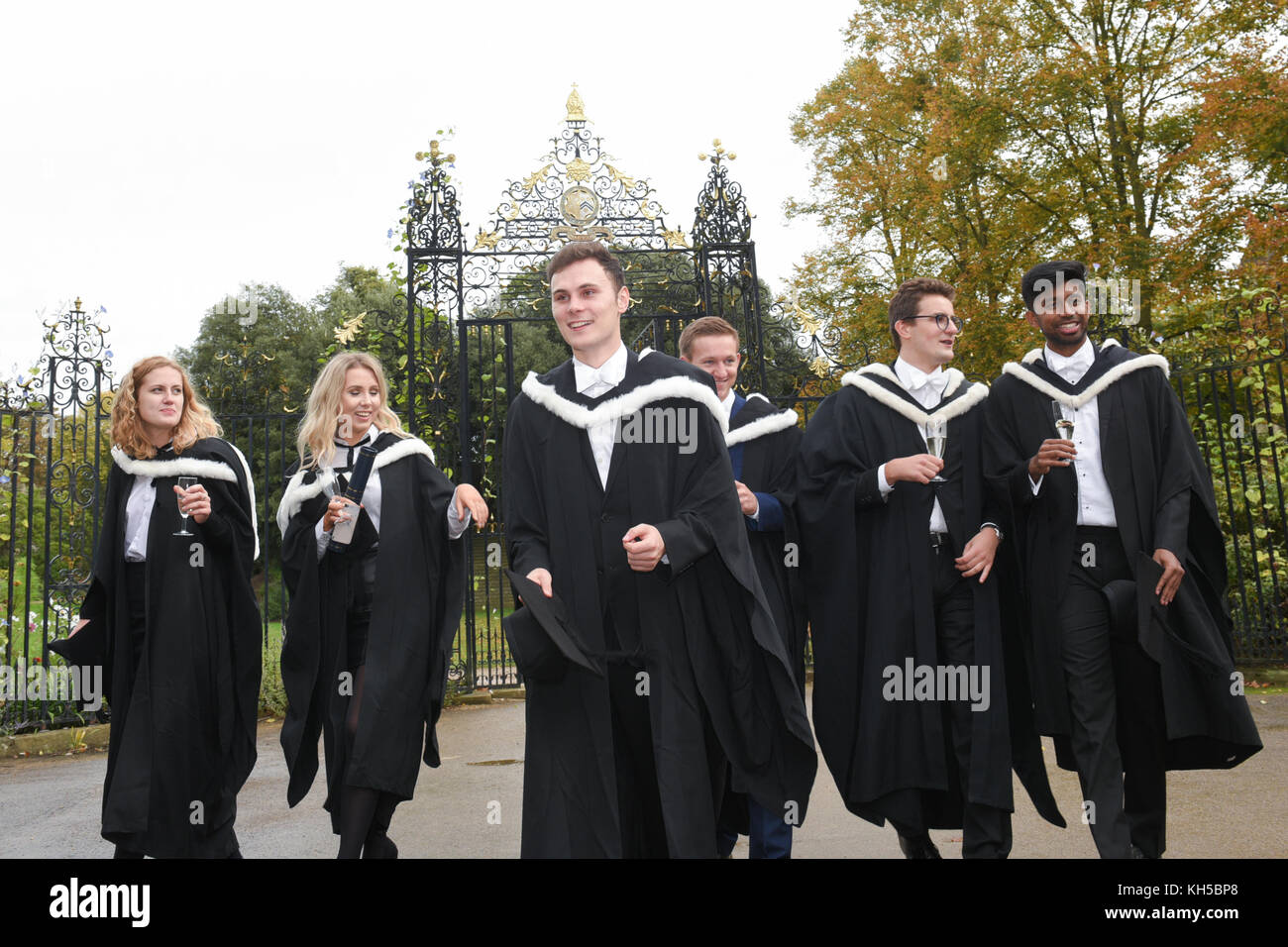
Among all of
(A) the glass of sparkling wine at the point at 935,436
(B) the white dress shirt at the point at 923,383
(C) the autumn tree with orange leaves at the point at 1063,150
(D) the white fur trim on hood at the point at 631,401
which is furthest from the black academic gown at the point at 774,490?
(C) the autumn tree with orange leaves at the point at 1063,150

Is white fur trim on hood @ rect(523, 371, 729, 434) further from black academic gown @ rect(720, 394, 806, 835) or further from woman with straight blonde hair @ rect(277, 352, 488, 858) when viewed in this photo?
black academic gown @ rect(720, 394, 806, 835)

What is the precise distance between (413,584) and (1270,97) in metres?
15.4

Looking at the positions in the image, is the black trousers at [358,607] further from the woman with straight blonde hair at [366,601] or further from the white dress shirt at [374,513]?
the white dress shirt at [374,513]

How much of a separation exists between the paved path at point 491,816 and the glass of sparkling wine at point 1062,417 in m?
1.97

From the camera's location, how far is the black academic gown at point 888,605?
4.58 meters

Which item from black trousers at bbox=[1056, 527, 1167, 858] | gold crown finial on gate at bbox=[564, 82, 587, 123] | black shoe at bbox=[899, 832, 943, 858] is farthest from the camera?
gold crown finial on gate at bbox=[564, 82, 587, 123]

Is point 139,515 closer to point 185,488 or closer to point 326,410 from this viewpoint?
point 185,488

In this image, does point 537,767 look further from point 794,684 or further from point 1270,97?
point 1270,97

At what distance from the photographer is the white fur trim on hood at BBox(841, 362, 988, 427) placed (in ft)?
16.1

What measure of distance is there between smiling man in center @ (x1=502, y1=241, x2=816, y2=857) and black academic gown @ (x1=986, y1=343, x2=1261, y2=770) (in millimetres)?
1521

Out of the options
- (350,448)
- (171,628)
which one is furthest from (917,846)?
(171,628)
